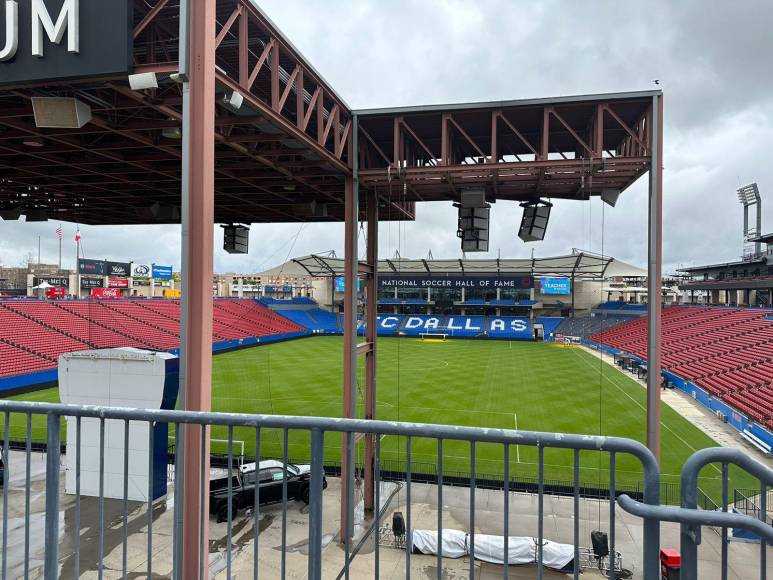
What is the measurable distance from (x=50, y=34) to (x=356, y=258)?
292 inches

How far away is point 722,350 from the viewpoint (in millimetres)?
34344

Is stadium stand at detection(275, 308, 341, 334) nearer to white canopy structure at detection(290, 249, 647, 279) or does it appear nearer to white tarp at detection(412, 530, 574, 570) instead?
white canopy structure at detection(290, 249, 647, 279)

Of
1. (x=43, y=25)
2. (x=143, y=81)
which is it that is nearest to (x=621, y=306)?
(x=143, y=81)

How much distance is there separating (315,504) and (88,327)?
43.5 metres

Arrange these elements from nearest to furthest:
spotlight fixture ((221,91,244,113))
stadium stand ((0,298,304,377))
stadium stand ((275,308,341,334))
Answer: spotlight fixture ((221,91,244,113)) < stadium stand ((0,298,304,377)) < stadium stand ((275,308,341,334))

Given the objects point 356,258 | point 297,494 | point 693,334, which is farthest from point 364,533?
point 693,334

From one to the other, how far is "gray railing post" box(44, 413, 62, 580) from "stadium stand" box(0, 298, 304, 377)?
3052 centimetres

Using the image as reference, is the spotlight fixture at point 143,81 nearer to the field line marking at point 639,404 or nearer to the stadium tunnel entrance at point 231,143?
the stadium tunnel entrance at point 231,143

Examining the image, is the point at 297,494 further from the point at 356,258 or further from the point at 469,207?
the point at 469,207

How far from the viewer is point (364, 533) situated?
12.9m

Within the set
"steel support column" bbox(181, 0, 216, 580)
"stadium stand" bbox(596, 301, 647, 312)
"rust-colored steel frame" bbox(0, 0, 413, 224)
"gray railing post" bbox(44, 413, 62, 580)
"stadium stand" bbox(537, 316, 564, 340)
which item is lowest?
"stadium stand" bbox(537, 316, 564, 340)

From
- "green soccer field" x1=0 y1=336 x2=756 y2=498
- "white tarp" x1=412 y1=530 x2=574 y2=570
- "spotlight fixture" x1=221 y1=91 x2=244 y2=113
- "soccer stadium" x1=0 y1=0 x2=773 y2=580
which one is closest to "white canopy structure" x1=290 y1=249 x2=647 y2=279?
"green soccer field" x1=0 y1=336 x2=756 y2=498

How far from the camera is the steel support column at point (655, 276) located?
9.22 meters

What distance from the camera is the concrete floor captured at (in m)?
10.7
